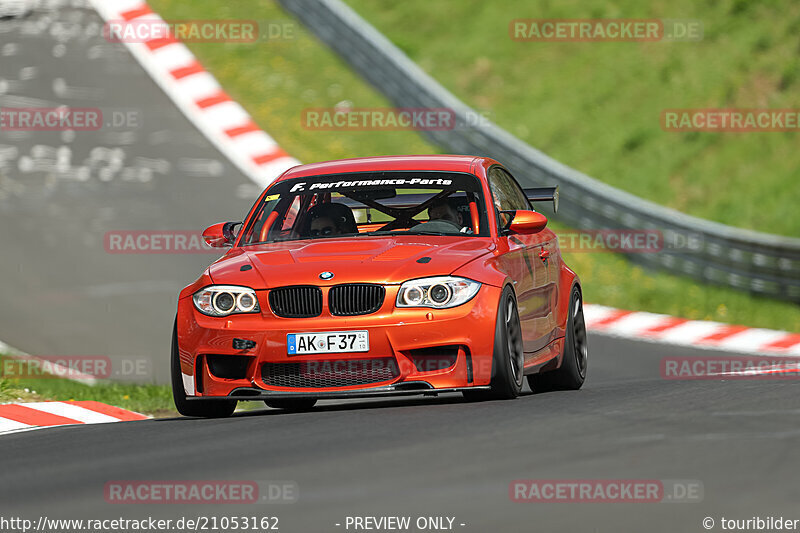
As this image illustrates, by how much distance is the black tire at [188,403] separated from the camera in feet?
26.2

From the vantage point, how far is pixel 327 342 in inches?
293

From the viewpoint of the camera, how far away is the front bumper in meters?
7.40

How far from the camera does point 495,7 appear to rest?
2475 centimetres

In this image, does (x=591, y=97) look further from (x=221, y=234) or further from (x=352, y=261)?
(x=352, y=261)

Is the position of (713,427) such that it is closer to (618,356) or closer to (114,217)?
(618,356)

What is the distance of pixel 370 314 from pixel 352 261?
393mm

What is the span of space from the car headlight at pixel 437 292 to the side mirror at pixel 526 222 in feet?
3.13

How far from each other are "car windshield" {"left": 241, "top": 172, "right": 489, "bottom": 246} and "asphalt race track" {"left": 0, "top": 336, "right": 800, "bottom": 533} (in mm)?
1225

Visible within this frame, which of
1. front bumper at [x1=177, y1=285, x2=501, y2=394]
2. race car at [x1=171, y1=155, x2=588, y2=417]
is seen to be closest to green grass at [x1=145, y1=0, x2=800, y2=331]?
race car at [x1=171, y1=155, x2=588, y2=417]

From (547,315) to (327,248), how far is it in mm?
1798

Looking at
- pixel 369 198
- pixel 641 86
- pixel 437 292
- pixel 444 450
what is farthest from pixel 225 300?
pixel 641 86

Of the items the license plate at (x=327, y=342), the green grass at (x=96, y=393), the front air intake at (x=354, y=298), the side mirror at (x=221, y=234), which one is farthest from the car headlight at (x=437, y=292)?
the green grass at (x=96, y=393)

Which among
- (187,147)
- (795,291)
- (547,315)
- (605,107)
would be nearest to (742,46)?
(605,107)

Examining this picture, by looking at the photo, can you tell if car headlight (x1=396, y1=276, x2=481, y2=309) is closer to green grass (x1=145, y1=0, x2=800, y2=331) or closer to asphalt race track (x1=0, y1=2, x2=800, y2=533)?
asphalt race track (x1=0, y1=2, x2=800, y2=533)
